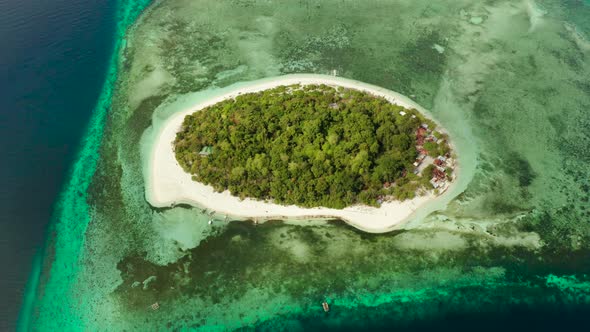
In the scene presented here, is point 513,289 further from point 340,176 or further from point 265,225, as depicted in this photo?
point 265,225

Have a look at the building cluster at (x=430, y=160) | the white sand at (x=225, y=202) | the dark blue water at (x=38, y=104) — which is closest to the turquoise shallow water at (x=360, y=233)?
the white sand at (x=225, y=202)

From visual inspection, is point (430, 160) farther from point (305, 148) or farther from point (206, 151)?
point (206, 151)

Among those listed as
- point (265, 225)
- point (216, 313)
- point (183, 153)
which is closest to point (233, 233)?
point (265, 225)

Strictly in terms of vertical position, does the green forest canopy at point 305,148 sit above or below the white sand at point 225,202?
above

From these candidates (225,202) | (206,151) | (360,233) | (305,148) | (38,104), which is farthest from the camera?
(38,104)

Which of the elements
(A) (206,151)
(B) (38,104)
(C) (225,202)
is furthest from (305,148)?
(B) (38,104)

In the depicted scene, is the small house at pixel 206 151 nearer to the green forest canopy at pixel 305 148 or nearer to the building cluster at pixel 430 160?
the green forest canopy at pixel 305 148

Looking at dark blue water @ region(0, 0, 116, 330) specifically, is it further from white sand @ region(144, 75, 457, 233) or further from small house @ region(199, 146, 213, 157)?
small house @ region(199, 146, 213, 157)
